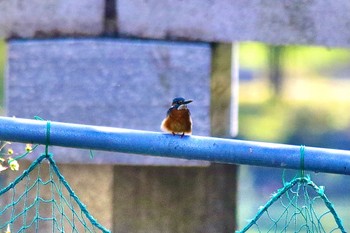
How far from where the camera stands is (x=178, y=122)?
2836 millimetres

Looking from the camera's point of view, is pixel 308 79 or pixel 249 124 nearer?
pixel 249 124

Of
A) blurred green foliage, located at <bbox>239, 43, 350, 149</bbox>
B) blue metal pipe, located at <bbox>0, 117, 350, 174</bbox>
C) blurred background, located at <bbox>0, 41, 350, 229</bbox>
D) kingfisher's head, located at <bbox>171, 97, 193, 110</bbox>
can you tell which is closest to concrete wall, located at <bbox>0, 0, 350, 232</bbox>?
kingfisher's head, located at <bbox>171, 97, 193, 110</bbox>

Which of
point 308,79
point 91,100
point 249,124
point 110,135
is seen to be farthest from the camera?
point 308,79

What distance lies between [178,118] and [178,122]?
2cm

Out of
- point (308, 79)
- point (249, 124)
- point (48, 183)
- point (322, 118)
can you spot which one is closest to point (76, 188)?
point (48, 183)

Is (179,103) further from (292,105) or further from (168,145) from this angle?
(292,105)

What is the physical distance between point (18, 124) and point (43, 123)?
6 cm

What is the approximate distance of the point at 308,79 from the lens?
1789 cm

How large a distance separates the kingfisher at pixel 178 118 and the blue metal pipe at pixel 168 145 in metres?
0.28

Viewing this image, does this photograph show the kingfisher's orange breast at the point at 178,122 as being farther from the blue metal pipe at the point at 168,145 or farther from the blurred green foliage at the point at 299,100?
the blurred green foliage at the point at 299,100

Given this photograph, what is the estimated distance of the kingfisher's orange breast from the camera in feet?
9.00

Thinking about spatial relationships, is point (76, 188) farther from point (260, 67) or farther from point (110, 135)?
point (260, 67)

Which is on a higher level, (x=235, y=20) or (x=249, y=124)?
(x=249, y=124)

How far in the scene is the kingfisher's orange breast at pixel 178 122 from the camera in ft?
9.00
